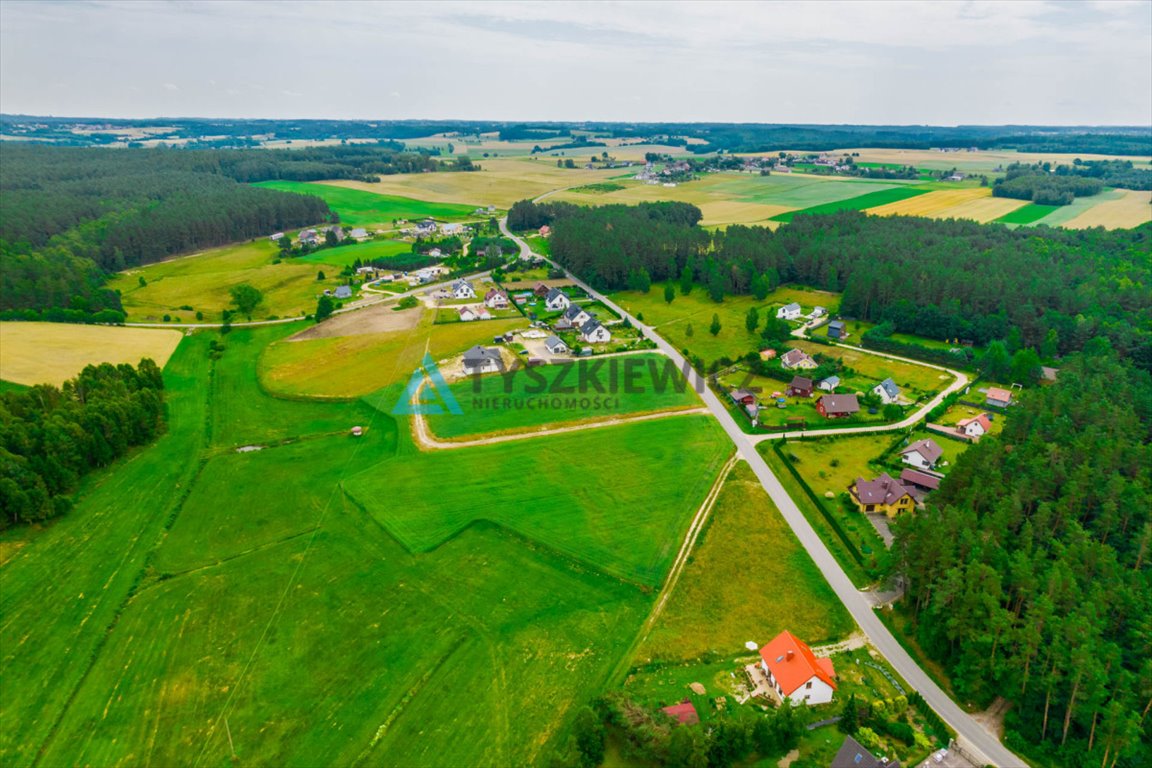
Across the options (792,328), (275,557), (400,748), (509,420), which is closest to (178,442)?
(275,557)

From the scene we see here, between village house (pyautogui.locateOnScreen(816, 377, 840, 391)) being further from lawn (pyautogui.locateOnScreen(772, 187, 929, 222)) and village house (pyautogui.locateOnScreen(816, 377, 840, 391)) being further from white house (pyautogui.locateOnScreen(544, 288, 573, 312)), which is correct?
lawn (pyautogui.locateOnScreen(772, 187, 929, 222))

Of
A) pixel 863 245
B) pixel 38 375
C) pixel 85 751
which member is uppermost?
pixel 863 245

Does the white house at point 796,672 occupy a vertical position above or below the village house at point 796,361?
below

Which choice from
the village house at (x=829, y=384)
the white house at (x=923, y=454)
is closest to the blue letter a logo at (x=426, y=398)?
the village house at (x=829, y=384)

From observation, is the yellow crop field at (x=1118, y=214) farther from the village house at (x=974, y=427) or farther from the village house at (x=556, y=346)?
the village house at (x=556, y=346)

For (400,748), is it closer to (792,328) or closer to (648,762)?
(648,762)

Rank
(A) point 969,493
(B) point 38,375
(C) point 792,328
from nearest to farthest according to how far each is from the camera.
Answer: (A) point 969,493 < (B) point 38,375 < (C) point 792,328

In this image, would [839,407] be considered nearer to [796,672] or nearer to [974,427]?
[974,427]
